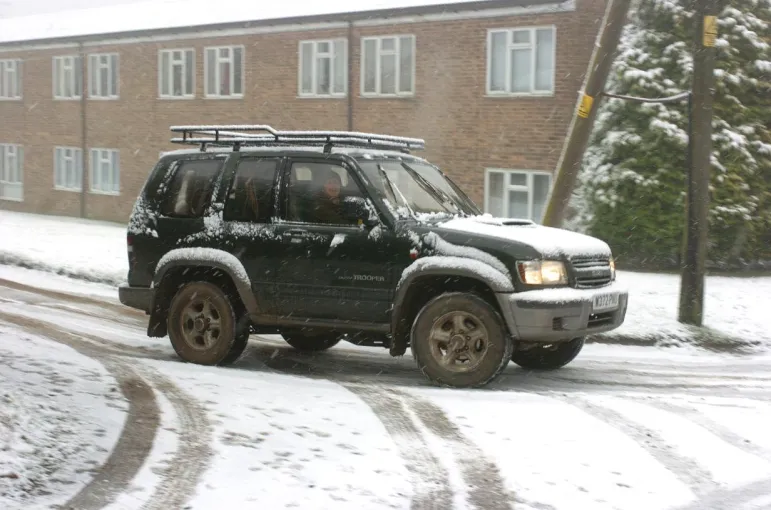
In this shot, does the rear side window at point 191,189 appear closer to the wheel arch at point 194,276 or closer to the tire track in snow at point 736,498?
the wheel arch at point 194,276

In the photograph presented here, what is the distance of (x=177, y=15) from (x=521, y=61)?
12998mm

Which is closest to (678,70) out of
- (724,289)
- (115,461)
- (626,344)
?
(724,289)

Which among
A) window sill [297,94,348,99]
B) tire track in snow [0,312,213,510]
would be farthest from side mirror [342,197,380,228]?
window sill [297,94,348,99]

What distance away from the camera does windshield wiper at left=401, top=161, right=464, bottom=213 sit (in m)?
8.83

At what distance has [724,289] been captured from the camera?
50.4 ft

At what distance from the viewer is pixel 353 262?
8312 millimetres

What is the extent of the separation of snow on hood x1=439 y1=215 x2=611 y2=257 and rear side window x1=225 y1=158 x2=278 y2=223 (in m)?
1.63

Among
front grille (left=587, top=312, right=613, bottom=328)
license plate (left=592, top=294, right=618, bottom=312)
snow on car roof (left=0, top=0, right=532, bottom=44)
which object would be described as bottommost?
front grille (left=587, top=312, right=613, bottom=328)

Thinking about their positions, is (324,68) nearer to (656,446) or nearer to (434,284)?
(434,284)

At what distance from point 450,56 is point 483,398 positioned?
15.5 m

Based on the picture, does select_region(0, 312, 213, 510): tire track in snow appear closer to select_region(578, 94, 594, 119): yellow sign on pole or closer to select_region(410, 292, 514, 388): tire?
select_region(410, 292, 514, 388): tire

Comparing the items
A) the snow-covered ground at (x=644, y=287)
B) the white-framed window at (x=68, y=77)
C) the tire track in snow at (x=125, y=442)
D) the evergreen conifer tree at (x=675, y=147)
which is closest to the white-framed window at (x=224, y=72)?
the snow-covered ground at (x=644, y=287)

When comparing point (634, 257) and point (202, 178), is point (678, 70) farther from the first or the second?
point (202, 178)

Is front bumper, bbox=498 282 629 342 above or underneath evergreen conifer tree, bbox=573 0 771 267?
underneath
